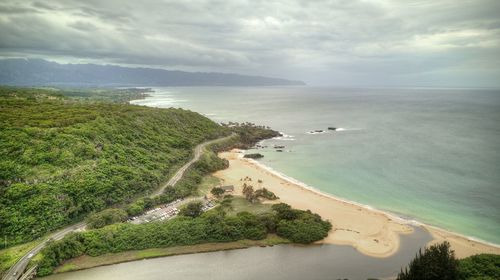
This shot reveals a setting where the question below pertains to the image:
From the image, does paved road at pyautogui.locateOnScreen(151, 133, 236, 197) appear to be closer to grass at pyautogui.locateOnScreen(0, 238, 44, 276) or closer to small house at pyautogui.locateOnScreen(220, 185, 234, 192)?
small house at pyautogui.locateOnScreen(220, 185, 234, 192)

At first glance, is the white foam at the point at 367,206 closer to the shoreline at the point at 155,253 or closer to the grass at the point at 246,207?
the grass at the point at 246,207

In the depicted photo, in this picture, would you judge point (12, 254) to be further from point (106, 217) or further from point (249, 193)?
point (249, 193)

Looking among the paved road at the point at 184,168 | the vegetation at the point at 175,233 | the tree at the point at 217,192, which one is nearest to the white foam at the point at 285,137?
the paved road at the point at 184,168

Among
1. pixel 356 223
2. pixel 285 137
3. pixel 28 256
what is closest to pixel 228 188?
pixel 356 223

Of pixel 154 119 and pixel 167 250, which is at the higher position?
pixel 154 119

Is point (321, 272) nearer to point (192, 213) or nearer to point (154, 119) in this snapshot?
point (192, 213)

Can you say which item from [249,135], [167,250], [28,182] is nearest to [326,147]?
[249,135]

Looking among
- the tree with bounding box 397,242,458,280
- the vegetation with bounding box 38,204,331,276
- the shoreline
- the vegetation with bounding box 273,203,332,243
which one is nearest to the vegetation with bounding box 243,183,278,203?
the vegetation with bounding box 273,203,332,243
